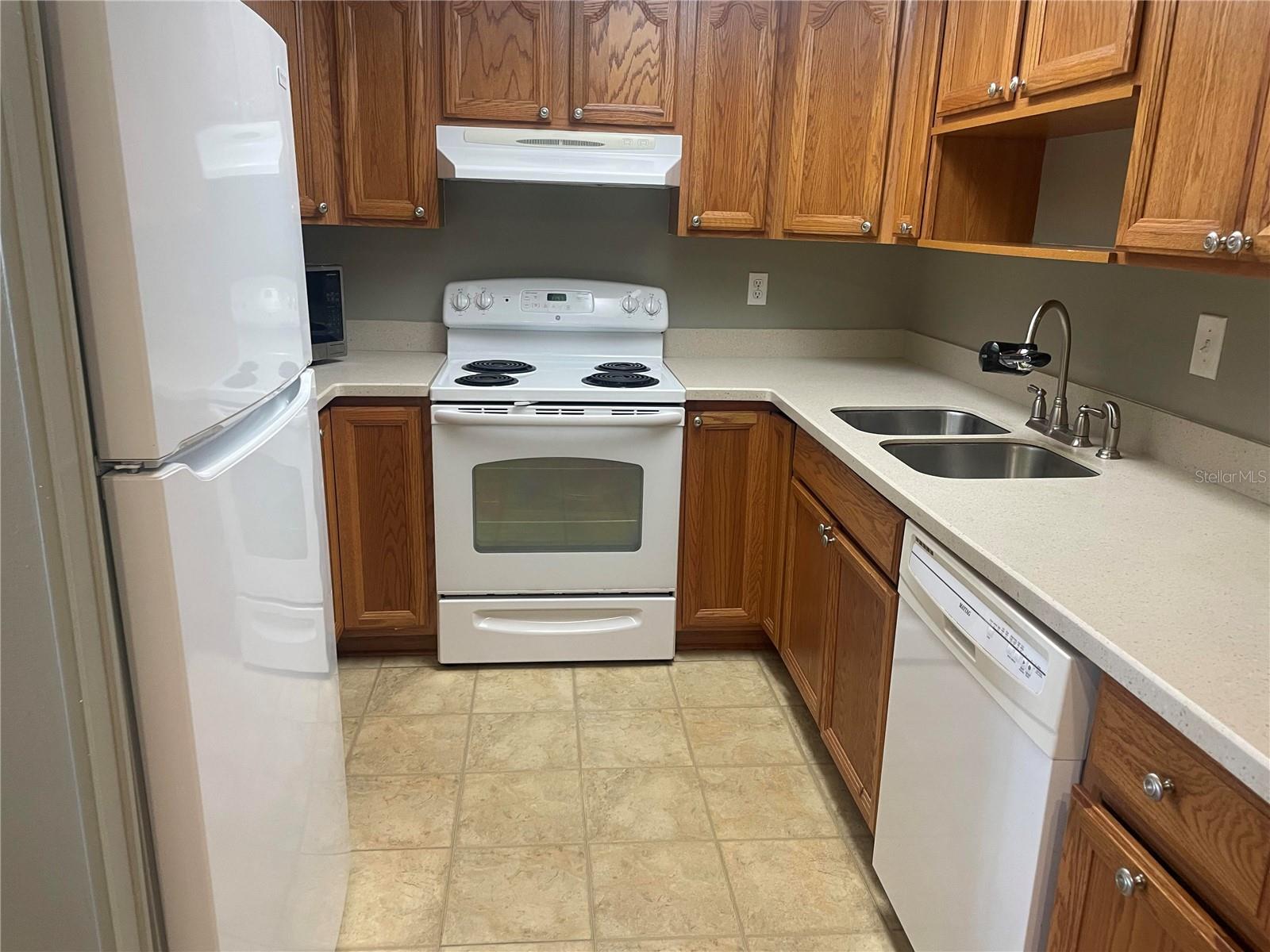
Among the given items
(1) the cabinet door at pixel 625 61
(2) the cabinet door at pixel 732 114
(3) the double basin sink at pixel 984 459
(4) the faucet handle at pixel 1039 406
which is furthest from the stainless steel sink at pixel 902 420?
(1) the cabinet door at pixel 625 61

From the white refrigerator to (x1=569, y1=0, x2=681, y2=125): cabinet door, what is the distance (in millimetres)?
1377

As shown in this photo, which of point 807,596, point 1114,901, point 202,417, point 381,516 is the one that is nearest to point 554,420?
point 381,516

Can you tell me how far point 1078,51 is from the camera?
1.75 metres

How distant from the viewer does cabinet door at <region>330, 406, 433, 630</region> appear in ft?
8.40

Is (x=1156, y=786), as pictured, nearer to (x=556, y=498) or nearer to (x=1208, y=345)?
(x=1208, y=345)

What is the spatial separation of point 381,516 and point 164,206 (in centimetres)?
180

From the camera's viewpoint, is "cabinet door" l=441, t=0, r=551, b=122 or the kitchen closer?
the kitchen

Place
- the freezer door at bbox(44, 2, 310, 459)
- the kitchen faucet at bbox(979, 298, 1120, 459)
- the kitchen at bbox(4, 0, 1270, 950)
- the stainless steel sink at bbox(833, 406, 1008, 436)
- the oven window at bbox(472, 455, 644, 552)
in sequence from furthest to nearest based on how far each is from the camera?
the oven window at bbox(472, 455, 644, 552) < the stainless steel sink at bbox(833, 406, 1008, 436) < the kitchen faucet at bbox(979, 298, 1120, 459) < the kitchen at bbox(4, 0, 1270, 950) < the freezer door at bbox(44, 2, 310, 459)

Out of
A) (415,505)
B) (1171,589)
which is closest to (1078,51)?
(1171,589)

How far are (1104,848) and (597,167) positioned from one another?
2156 millimetres

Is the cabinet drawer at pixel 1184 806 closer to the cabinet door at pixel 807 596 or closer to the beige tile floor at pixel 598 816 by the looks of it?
the beige tile floor at pixel 598 816

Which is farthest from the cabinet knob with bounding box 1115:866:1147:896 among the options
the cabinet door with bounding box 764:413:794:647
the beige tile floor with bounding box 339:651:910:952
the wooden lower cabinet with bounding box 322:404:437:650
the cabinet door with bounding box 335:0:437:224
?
the cabinet door with bounding box 335:0:437:224

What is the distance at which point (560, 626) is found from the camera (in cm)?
278

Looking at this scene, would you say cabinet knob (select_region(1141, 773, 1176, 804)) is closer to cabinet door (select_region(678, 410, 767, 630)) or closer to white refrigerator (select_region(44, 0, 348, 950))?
white refrigerator (select_region(44, 0, 348, 950))
